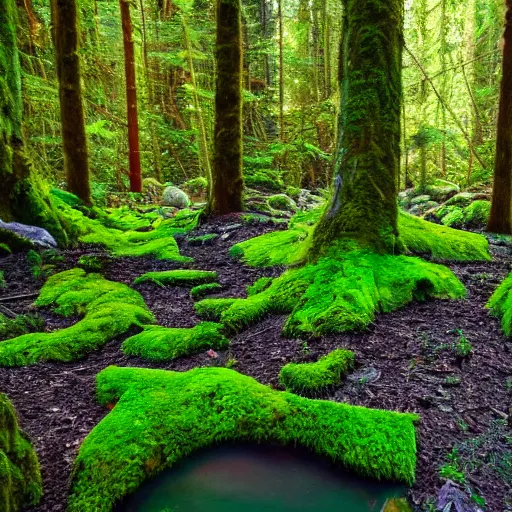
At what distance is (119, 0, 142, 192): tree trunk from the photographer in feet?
45.1

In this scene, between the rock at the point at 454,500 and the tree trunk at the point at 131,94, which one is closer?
the rock at the point at 454,500

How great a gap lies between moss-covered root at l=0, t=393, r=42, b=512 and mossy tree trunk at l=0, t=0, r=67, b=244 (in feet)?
22.0

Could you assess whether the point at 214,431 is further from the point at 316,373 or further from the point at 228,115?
the point at 228,115

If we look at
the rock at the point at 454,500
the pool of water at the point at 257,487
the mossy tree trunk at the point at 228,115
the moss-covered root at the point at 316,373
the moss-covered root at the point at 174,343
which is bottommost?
the pool of water at the point at 257,487

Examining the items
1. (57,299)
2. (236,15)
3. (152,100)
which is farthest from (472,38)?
(57,299)

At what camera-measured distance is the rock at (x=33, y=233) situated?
7.57 m

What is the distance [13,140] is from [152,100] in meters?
12.5

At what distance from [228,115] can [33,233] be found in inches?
197

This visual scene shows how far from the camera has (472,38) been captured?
1753 centimetres

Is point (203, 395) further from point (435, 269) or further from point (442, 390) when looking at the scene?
point (435, 269)

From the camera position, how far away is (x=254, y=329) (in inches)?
174

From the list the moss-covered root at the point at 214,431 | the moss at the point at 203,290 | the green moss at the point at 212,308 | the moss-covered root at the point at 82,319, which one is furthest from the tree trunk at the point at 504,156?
the moss-covered root at the point at 214,431

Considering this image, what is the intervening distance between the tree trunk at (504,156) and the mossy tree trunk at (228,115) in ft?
17.9

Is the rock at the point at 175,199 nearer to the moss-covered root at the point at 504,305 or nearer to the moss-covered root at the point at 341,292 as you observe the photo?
the moss-covered root at the point at 341,292
